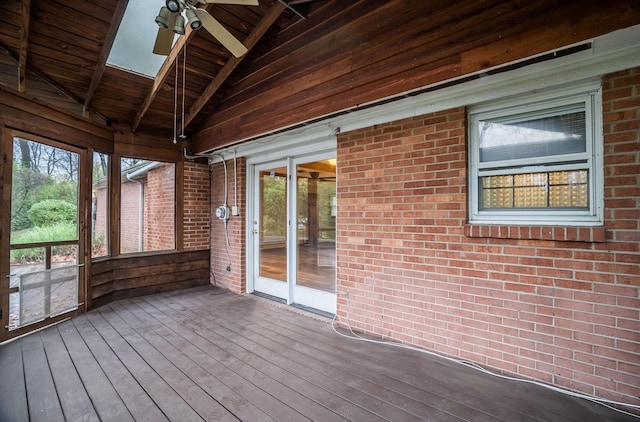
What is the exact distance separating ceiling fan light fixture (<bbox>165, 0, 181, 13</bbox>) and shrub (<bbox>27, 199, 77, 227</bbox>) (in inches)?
110

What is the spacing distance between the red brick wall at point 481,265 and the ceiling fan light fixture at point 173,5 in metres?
1.92

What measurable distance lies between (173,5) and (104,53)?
59.4 inches

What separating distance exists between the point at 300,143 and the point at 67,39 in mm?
2571

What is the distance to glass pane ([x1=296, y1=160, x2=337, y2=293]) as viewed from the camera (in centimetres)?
377

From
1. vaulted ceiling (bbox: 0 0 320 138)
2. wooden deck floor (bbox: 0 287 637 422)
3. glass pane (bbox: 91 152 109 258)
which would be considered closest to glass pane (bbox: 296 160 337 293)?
wooden deck floor (bbox: 0 287 637 422)

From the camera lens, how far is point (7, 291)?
2.99 metres

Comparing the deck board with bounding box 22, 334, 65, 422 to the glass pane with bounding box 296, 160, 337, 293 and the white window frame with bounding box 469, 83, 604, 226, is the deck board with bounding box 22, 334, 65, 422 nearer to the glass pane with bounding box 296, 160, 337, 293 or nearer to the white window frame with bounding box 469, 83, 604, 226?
the glass pane with bounding box 296, 160, 337, 293

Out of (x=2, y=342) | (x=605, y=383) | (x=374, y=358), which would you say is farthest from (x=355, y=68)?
(x=2, y=342)

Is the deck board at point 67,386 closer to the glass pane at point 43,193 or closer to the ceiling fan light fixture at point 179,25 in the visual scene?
the glass pane at point 43,193

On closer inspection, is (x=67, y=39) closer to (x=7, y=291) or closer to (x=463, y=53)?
(x=7, y=291)

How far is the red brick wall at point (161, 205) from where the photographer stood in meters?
4.96

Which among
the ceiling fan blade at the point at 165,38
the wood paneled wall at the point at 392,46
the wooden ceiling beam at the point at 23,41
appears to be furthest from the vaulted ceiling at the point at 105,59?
the ceiling fan blade at the point at 165,38

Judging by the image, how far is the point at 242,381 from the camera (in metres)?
2.28

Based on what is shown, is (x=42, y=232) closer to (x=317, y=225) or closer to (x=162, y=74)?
(x=162, y=74)
